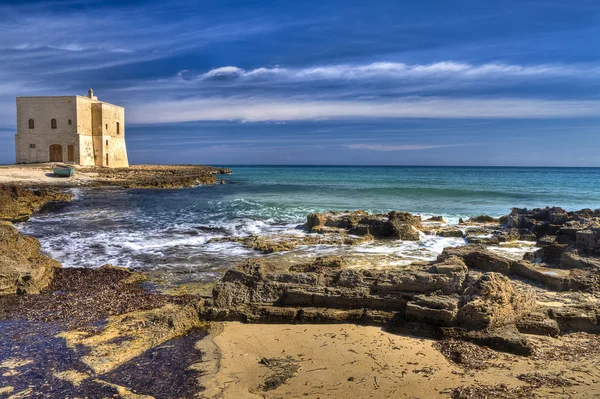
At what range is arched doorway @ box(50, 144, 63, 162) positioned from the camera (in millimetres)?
42656

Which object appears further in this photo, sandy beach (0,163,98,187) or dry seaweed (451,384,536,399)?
sandy beach (0,163,98,187)

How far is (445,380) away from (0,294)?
691cm

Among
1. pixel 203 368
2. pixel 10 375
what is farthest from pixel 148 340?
pixel 10 375

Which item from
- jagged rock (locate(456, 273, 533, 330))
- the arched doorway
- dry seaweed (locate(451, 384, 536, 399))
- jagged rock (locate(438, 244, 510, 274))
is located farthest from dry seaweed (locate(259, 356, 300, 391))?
the arched doorway

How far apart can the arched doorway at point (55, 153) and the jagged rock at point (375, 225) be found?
1455 inches

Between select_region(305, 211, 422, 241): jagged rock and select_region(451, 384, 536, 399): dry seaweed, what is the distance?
9.00 meters

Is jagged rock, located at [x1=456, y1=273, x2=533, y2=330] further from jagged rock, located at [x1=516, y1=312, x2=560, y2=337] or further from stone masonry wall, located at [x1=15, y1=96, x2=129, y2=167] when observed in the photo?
stone masonry wall, located at [x1=15, y1=96, x2=129, y2=167]

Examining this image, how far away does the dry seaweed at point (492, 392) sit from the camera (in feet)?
13.2

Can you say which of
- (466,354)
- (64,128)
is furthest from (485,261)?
(64,128)

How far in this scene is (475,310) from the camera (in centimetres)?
537

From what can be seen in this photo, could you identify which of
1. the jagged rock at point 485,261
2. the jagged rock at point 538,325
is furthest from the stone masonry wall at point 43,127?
the jagged rock at point 538,325

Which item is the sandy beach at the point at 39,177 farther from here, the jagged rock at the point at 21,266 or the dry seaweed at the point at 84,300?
the dry seaweed at the point at 84,300

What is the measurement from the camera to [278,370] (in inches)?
182

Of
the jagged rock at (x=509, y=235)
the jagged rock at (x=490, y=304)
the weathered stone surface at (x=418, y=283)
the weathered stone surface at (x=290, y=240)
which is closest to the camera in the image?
the jagged rock at (x=490, y=304)
